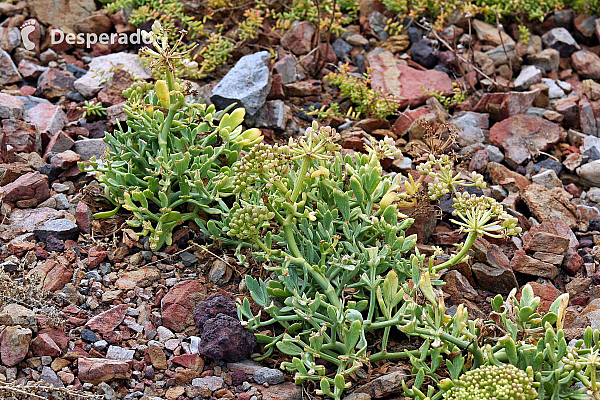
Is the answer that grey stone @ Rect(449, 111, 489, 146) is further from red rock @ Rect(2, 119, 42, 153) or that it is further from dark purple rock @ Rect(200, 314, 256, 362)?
red rock @ Rect(2, 119, 42, 153)

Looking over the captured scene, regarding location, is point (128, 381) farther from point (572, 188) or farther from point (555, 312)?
point (572, 188)

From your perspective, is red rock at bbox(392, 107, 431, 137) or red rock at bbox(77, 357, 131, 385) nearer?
red rock at bbox(77, 357, 131, 385)

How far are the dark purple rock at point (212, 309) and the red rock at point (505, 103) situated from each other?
2749 mm

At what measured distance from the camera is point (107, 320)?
10.5ft

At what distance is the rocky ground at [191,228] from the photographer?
304 centimetres

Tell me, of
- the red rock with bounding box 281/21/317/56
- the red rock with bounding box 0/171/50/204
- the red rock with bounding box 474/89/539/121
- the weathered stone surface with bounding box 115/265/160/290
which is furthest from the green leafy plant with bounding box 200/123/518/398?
the red rock with bounding box 281/21/317/56

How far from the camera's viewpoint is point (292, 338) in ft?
9.87

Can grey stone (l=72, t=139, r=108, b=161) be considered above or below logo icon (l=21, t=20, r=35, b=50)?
below

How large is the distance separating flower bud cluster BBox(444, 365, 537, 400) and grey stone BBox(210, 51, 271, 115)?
2533 millimetres

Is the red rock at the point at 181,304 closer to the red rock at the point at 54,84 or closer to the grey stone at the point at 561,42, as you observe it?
the red rock at the point at 54,84

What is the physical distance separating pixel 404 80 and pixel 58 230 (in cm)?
289

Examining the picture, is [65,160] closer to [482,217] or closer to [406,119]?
[406,119]

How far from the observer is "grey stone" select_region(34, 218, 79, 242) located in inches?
143

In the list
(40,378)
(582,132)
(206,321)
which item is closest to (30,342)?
(40,378)
